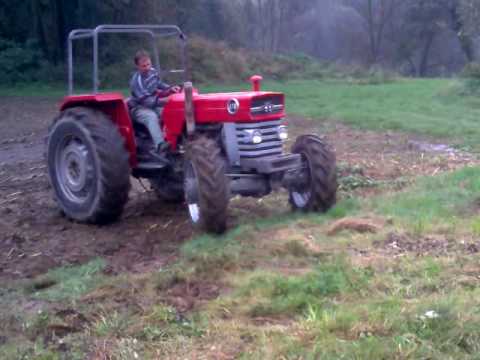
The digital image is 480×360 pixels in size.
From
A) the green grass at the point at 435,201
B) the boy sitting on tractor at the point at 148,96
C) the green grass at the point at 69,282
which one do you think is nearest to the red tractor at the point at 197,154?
the boy sitting on tractor at the point at 148,96

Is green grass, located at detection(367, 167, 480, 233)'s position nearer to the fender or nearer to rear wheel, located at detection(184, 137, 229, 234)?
rear wheel, located at detection(184, 137, 229, 234)

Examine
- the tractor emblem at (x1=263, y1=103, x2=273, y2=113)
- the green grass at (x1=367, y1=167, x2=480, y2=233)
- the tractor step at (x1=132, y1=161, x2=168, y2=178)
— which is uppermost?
the tractor emblem at (x1=263, y1=103, x2=273, y2=113)

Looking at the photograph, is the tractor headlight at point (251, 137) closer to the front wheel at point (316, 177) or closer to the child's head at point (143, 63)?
the front wheel at point (316, 177)

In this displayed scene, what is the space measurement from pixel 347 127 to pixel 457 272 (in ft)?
34.2

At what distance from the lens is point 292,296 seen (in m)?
5.91

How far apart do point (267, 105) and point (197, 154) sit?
3.62 ft

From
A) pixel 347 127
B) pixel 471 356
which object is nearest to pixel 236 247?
pixel 471 356

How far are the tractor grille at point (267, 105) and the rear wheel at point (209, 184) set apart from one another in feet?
2.17

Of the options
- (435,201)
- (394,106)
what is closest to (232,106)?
(435,201)

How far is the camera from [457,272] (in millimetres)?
6234

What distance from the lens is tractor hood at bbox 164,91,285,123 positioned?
8.29 m

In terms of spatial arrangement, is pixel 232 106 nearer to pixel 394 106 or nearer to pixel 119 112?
pixel 119 112

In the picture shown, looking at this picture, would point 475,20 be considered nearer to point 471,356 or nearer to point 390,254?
point 390,254

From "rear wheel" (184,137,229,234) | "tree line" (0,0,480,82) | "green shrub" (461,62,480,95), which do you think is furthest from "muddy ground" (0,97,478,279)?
"tree line" (0,0,480,82)
